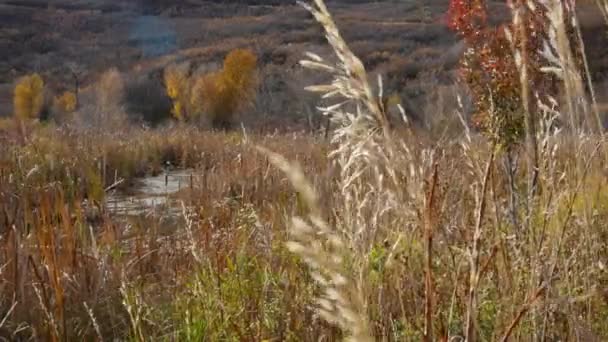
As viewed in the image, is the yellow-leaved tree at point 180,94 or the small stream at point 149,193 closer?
the small stream at point 149,193

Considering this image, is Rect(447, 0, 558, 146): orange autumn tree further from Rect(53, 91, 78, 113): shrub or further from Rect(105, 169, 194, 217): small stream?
Rect(53, 91, 78, 113): shrub

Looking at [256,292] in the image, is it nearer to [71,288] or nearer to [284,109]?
[71,288]

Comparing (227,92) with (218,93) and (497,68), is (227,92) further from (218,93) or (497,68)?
(497,68)

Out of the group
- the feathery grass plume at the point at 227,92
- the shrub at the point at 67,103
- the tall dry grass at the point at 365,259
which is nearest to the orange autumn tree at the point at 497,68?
the tall dry grass at the point at 365,259

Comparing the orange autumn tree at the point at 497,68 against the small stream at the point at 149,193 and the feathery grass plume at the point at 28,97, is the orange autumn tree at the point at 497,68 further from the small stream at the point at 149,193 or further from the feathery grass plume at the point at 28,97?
the feathery grass plume at the point at 28,97

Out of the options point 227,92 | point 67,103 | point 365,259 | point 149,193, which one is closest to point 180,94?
point 227,92

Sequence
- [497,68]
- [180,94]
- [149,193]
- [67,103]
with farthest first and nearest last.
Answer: [67,103]
[180,94]
[149,193]
[497,68]

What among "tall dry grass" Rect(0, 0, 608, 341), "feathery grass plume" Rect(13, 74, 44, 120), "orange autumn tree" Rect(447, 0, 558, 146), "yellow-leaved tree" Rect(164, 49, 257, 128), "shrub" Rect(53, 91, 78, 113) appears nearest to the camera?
"tall dry grass" Rect(0, 0, 608, 341)

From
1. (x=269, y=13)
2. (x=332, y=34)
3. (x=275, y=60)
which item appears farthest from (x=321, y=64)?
Result: (x=269, y=13)

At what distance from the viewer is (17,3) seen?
43812 millimetres

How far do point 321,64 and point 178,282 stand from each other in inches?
61.2

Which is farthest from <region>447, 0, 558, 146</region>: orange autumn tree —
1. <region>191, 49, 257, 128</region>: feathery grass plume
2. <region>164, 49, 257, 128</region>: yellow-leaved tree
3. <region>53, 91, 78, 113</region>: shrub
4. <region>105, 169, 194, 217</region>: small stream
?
<region>53, 91, 78, 113</region>: shrub

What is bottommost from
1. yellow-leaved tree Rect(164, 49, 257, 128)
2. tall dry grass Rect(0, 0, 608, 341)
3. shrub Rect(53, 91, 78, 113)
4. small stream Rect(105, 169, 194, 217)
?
shrub Rect(53, 91, 78, 113)

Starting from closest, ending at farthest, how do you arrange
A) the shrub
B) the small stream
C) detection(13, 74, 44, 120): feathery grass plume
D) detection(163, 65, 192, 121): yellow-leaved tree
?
the small stream → detection(13, 74, 44, 120): feathery grass plume → detection(163, 65, 192, 121): yellow-leaved tree → the shrub
